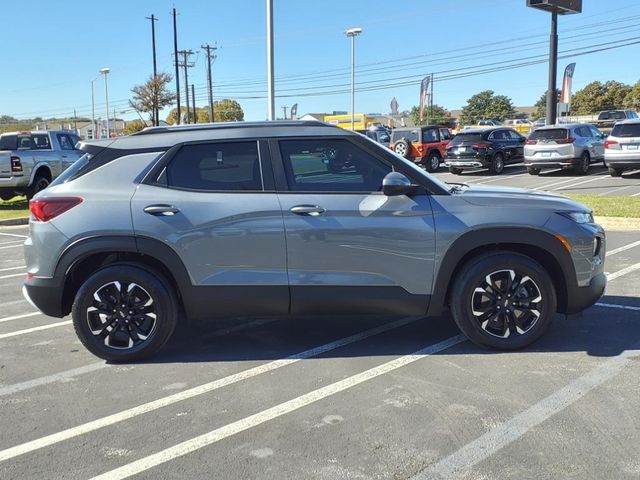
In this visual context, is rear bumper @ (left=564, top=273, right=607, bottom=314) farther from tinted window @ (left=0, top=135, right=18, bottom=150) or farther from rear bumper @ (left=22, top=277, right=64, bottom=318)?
tinted window @ (left=0, top=135, right=18, bottom=150)

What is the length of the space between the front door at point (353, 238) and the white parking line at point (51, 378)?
160 cm

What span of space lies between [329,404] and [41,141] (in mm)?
16271

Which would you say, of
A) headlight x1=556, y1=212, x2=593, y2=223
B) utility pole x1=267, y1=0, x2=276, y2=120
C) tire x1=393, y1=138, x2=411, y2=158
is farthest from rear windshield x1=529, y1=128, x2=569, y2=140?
headlight x1=556, y1=212, x2=593, y2=223

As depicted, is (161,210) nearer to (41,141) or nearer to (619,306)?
(619,306)

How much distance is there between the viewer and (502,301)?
4645 millimetres

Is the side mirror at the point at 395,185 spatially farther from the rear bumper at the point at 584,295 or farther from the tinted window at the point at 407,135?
the tinted window at the point at 407,135

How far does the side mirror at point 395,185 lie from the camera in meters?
4.39

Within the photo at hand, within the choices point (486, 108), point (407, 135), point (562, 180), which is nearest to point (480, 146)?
point (562, 180)

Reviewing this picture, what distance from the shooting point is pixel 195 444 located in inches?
132

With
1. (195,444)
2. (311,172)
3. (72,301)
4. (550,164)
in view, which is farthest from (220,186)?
(550,164)

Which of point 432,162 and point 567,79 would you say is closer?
point 432,162

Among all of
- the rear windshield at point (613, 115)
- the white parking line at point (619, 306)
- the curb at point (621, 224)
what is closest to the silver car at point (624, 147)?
the curb at point (621, 224)

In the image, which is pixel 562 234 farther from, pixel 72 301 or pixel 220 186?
pixel 72 301

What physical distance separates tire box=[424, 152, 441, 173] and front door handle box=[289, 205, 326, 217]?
73.2ft
